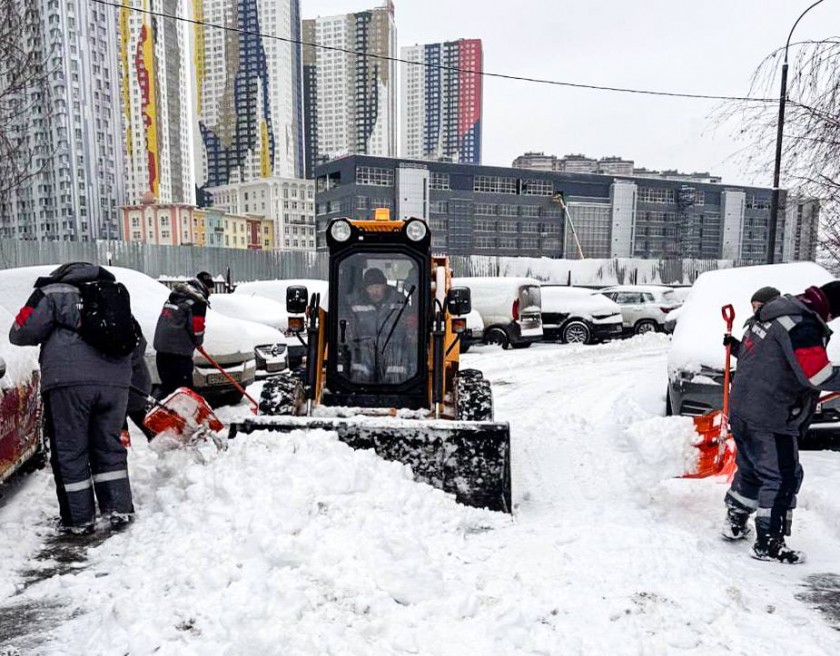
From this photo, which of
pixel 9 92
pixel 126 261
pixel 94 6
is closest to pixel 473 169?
pixel 94 6

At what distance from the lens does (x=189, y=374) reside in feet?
21.2

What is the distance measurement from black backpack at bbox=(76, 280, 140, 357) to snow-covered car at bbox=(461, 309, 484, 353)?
10.4m

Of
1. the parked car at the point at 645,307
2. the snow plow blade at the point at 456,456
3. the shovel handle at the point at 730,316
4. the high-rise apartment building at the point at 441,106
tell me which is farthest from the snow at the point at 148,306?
the high-rise apartment building at the point at 441,106

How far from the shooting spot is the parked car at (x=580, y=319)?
16766mm

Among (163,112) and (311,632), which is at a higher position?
(163,112)

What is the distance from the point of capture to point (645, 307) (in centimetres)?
1900

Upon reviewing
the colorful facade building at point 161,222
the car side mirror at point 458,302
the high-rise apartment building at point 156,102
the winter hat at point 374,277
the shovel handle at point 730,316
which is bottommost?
the shovel handle at point 730,316

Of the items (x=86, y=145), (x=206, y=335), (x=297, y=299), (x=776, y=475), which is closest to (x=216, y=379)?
(x=206, y=335)

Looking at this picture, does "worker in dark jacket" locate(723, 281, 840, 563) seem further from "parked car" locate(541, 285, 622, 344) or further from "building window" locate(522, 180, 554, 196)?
"building window" locate(522, 180, 554, 196)

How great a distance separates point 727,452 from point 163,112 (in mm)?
102152

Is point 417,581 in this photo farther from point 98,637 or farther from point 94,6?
point 94,6

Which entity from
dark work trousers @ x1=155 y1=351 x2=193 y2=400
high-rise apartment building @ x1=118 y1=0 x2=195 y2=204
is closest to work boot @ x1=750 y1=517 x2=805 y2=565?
dark work trousers @ x1=155 y1=351 x2=193 y2=400

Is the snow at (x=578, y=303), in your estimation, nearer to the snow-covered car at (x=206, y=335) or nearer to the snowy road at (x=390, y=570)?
the snow-covered car at (x=206, y=335)

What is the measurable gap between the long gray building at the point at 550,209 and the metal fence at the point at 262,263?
22285mm
